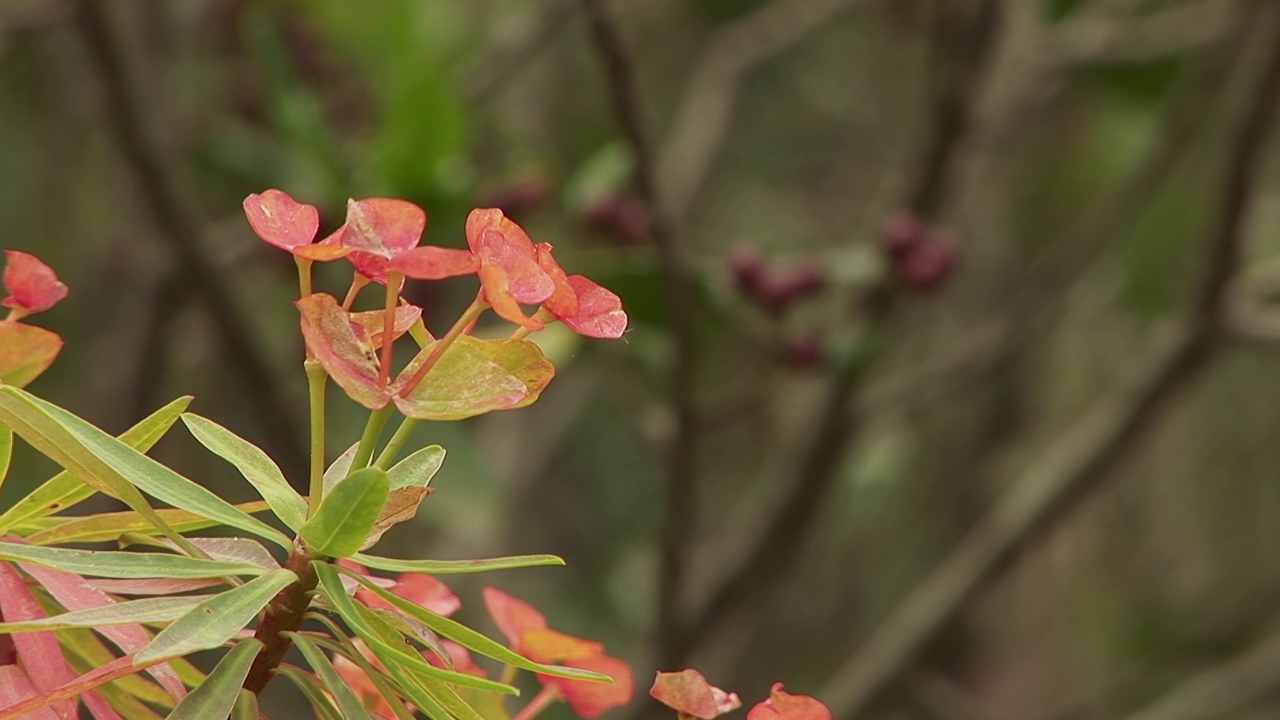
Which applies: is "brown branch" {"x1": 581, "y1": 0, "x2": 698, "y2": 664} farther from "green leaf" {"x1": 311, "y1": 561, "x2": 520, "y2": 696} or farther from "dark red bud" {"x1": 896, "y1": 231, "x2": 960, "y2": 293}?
"green leaf" {"x1": 311, "y1": 561, "x2": 520, "y2": 696}

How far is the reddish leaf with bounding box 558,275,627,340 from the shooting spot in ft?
1.07

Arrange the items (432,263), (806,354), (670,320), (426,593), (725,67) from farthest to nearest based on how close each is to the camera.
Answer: (725,67) < (806,354) < (670,320) < (426,593) < (432,263)

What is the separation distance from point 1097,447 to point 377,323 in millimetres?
1063

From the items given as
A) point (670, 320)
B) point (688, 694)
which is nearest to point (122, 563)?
point (688, 694)

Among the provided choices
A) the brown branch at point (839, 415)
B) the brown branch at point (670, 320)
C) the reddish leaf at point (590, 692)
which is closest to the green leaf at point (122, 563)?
the reddish leaf at point (590, 692)

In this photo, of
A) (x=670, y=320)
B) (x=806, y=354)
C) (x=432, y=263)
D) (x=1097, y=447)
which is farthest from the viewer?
(x=1097, y=447)

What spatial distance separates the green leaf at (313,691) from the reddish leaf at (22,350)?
0.09 metres

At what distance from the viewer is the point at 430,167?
121cm

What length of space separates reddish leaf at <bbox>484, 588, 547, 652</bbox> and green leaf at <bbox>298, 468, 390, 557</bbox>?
0.10 m

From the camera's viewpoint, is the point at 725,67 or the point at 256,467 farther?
the point at 725,67

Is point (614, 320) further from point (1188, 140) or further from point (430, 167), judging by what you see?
point (1188, 140)

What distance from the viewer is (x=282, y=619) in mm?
334

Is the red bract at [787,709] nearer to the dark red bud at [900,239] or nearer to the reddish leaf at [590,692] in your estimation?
the reddish leaf at [590,692]

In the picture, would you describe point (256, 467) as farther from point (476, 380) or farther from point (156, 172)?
point (156, 172)
